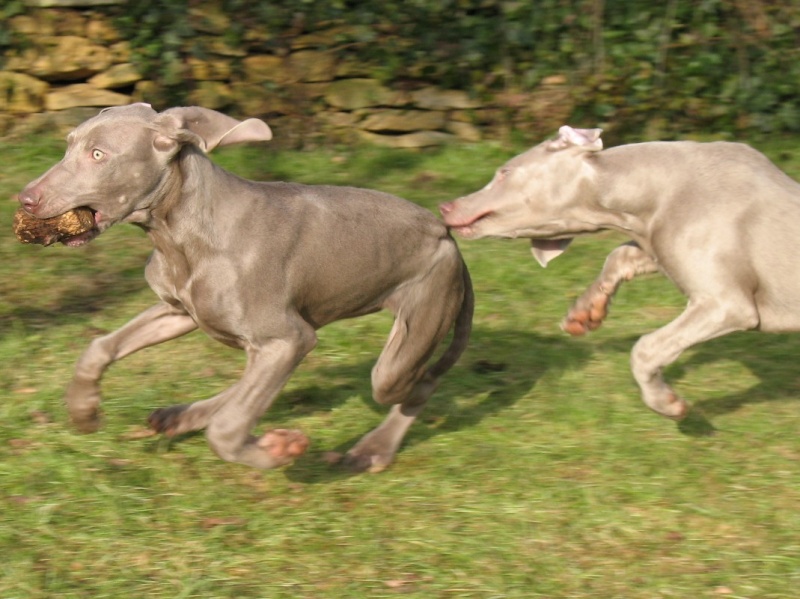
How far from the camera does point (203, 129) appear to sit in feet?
15.8

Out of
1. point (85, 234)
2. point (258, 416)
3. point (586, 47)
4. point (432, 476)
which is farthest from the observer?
point (586, 47)

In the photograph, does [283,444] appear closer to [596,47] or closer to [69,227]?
[69,227]

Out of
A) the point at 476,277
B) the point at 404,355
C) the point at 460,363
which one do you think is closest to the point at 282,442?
the point at 404,355

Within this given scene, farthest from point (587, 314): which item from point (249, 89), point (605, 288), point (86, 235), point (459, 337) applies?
point (249, 89)

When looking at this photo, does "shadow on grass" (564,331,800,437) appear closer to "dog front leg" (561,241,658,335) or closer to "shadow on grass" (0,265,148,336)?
"dog front leg" (561,241,658,335)

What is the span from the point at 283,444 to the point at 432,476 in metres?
0.93

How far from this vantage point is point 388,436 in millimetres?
5609

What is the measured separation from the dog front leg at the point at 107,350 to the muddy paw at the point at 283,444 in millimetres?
691

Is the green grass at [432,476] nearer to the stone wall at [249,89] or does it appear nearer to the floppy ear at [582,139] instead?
the floppy ear at [582,139]

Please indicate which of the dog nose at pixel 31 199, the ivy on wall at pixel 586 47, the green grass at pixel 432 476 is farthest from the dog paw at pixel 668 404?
the ivy on wall at pixel 586 47

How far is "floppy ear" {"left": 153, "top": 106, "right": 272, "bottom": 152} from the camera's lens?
4.73 meters

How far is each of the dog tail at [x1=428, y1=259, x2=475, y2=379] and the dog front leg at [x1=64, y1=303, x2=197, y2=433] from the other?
1.13 meters

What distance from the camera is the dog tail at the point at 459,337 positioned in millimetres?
5734

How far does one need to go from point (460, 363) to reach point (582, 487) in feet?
5.09
